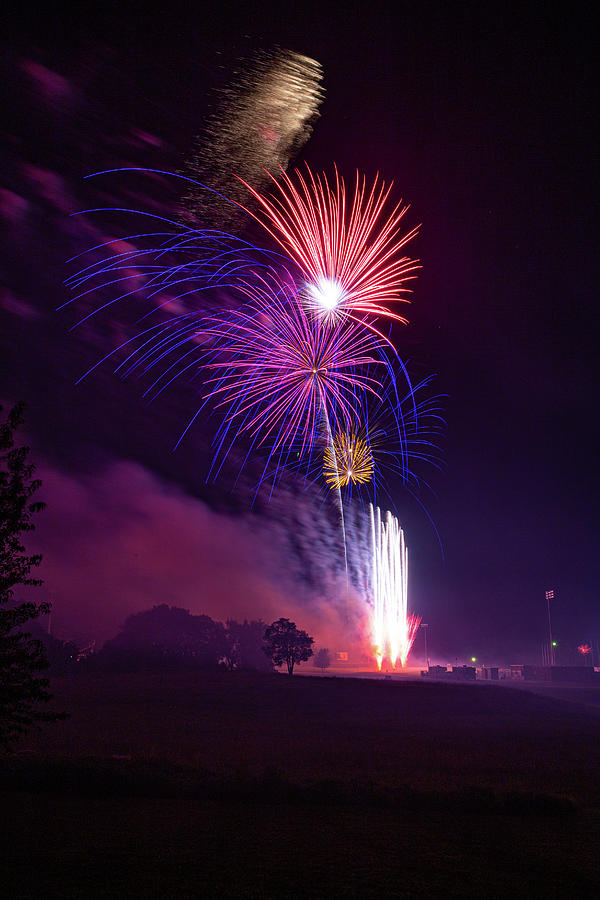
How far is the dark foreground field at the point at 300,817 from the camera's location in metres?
14.2

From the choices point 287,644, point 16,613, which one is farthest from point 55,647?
point 16,613

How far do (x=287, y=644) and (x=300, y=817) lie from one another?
11093 centimetres

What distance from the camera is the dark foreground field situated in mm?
14234

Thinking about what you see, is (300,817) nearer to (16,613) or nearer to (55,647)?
(16,613)

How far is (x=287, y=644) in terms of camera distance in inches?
5027

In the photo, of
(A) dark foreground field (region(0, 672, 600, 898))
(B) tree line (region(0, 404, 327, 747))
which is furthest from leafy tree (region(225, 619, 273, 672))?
(A) dark foreground field (region(0, 672, 600, 898))

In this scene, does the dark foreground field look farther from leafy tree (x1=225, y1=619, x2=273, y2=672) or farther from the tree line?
leafy tree (x1=225, y1=619, x2=273, y2=672)

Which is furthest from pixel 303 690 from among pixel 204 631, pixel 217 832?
pixel 204 631

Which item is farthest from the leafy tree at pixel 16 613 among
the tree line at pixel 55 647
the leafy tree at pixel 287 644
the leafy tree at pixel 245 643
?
the leafy tree at pixel 245 643

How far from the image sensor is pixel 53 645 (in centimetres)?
11412

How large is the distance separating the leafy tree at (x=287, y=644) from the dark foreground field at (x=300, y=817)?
83465 mm

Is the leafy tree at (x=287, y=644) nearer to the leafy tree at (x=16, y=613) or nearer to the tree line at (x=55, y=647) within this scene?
the tree line at (x=55, y=647)

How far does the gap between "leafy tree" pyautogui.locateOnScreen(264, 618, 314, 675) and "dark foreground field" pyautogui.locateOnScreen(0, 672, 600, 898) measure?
274 ft

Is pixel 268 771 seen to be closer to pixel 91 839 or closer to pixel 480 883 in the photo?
pixel 91 839
